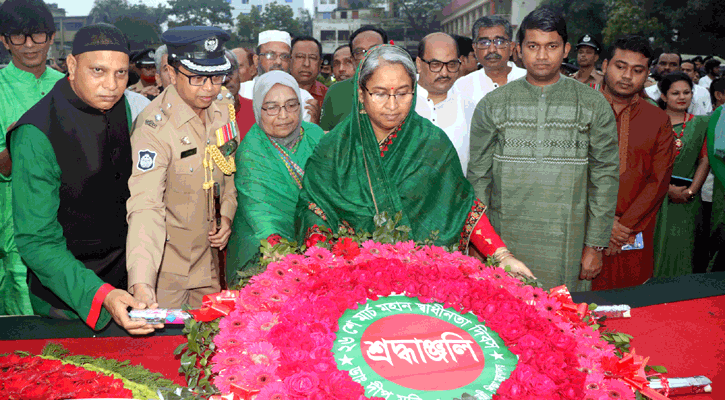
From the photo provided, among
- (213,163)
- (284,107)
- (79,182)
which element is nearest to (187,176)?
(213,163)

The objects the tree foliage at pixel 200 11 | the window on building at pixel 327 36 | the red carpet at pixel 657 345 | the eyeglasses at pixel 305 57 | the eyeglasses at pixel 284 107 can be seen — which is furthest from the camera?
the tree foliage at pixel 200 11

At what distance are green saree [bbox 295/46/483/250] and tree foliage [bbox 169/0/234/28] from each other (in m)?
69.3

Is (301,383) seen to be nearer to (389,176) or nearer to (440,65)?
(389,176)

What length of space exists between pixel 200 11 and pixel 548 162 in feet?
236

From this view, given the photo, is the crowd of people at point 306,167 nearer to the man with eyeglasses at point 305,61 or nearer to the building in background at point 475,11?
the man with eyeglasses at point 305,61

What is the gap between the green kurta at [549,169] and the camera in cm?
359

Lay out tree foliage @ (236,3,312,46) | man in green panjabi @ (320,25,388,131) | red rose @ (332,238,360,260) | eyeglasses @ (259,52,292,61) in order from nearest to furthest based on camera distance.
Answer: red rose @ (332,238,360,260) → man in green panjabi @ (320,25,388,131) → eyeglasses @ (259,52,292,61) → tree foliage @ (236,3,312,46)

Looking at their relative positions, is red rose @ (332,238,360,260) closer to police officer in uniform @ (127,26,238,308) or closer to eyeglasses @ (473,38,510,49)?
police officer in uniform @ (127,26,238,308)

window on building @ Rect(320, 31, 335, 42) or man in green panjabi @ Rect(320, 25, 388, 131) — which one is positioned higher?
window on building @ Rect(320, 31, 335, 42)

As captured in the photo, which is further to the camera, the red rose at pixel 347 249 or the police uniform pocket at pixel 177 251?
the police uniform pocket at pixel 177 251

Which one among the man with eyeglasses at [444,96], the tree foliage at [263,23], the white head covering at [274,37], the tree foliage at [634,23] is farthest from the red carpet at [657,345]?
the tree foliage at [263,23]

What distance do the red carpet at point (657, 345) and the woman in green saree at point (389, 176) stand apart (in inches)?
27.6

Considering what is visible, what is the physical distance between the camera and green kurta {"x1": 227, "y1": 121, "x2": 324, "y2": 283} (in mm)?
2902

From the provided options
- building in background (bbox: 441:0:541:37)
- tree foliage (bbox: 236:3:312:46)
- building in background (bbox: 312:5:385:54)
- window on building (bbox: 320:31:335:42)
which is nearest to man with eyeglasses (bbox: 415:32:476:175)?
building in background (bbox: 441:0:541:37)
